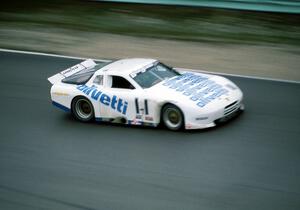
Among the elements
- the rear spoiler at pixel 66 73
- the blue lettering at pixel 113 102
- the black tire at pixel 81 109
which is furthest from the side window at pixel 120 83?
the rear spoiler at pixel 66 73

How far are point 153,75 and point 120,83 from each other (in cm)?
67

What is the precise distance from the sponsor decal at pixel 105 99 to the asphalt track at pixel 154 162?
1.43ft

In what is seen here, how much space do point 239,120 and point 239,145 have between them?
3.74ft

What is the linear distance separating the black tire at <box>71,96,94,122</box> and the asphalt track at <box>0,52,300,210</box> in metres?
0.17

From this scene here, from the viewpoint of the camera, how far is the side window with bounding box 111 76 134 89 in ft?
37.6

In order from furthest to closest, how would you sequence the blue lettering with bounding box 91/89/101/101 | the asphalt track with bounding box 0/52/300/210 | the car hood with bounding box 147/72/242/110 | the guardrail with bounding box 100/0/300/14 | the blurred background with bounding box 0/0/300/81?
the guardrail with bounding box 100/0/300/14
the blurred background with bounding box 0/0/300/81
the blue lettering with bounding box 91/89/101/101
the car hood with bounding box 147/72/242/110
the asphalt track with bounding box 0/52/300/210

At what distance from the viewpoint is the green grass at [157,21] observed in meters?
17.1

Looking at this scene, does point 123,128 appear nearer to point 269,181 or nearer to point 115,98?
point 115,98

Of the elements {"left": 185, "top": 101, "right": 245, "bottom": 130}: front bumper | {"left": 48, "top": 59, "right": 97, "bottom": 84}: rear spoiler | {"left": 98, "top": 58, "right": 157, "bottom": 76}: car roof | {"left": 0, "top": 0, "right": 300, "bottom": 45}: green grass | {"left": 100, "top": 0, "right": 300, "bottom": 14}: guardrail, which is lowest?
{"left": 185, "top": 101, "right": 245, "bottom": 130}: front bumper

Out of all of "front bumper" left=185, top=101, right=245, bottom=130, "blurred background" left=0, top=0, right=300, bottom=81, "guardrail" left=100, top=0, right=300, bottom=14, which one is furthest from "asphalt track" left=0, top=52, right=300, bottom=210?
"guardrail" left=100, top=0, right=300, bottom=14

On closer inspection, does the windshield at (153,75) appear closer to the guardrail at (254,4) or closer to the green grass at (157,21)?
the green grass at (157,21)

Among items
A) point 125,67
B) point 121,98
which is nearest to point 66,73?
point 125,67

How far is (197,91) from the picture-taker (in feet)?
36.5

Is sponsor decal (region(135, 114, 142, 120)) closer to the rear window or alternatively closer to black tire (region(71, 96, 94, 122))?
black tire (region(71, 96, 94, 122))
